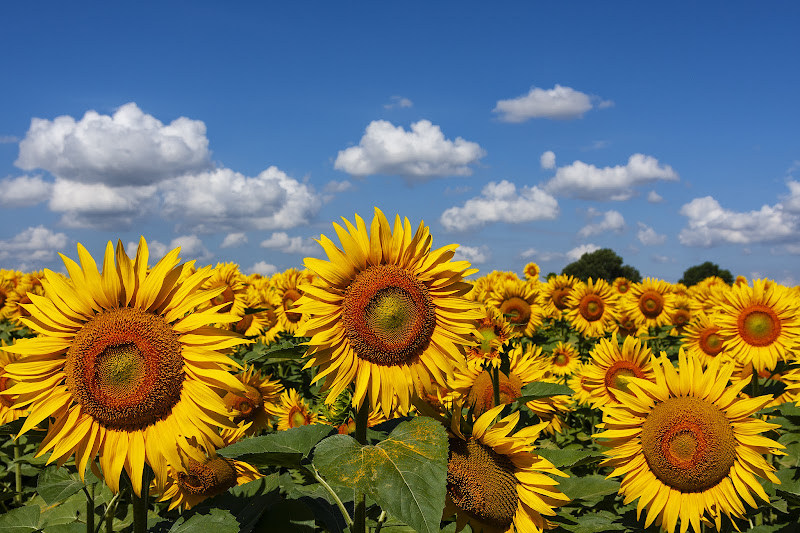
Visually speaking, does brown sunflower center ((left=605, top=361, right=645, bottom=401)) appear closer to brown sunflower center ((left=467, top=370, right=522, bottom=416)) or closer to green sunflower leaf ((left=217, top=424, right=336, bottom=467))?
brown sunflower center ((left=467, top=370, right=522, bottom=416))

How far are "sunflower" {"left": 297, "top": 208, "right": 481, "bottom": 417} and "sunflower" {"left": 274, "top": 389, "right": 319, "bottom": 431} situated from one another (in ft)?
12.4

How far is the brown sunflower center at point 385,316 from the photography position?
301 centimetres

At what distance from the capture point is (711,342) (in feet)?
27.8

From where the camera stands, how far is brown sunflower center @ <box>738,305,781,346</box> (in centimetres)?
691

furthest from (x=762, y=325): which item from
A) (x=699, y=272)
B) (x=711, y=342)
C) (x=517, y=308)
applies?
(x=699, y=272)

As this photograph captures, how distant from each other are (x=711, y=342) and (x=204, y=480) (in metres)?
7.24

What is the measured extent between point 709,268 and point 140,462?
61.5 metres

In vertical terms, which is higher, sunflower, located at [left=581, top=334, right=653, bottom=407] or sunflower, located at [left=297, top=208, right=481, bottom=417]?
sunflower, located at [left=297, top=208, right=481, bottom=417]

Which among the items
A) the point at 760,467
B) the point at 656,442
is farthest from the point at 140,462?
the point at 760,467

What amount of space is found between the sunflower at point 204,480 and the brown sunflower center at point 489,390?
74.6 inches

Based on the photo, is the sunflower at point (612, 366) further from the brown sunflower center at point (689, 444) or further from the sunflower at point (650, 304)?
the sunflower at point (650, 304)

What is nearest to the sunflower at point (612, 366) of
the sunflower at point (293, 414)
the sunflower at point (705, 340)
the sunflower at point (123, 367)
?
the sunflower at point (705, 340)

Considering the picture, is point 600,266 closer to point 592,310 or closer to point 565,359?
point 592,310

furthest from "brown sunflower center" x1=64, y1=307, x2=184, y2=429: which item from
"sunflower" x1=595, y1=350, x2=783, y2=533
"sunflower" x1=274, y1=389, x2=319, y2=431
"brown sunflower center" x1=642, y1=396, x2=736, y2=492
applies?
"sunflower" x1=274, y1=389, x2=319, y2=431
